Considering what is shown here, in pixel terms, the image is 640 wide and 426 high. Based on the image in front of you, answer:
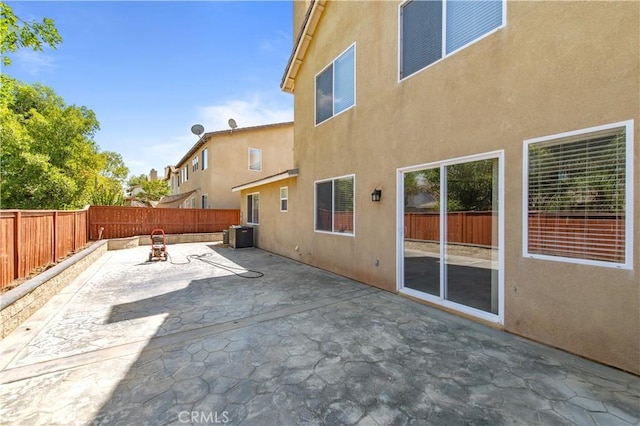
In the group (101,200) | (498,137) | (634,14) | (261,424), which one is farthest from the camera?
(101,200)

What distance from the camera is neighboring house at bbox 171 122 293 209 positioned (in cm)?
1981

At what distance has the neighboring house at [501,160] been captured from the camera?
3.33 metres

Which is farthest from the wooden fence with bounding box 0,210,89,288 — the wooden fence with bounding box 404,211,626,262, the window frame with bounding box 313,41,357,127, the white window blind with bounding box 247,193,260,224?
the wooden fence with bounding box 404,211,626,262

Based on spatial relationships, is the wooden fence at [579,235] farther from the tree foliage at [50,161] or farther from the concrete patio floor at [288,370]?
the tree foliage at [50,161]

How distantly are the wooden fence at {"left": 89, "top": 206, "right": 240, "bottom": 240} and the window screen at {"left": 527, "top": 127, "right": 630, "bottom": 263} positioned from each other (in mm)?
18466

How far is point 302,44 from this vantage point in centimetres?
991

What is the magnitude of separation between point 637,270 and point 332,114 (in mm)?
7519

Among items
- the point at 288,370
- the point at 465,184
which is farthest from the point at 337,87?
the point at 288,370

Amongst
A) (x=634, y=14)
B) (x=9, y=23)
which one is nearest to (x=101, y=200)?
(x=9, y=23)

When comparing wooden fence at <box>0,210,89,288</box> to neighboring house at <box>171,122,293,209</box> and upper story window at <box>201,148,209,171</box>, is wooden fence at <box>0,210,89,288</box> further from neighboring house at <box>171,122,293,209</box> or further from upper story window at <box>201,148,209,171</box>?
upper story window at <box>201,148,209,171</box>

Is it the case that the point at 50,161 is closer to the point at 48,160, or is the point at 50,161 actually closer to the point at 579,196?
the point at 48,160

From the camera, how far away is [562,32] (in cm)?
370

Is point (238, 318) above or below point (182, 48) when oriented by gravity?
below

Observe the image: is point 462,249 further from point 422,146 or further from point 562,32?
point 562,32
